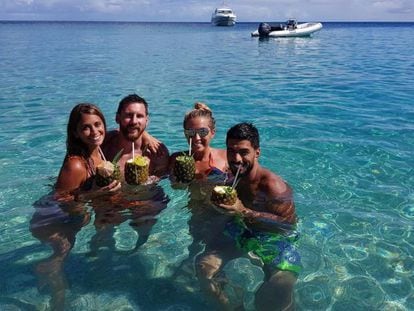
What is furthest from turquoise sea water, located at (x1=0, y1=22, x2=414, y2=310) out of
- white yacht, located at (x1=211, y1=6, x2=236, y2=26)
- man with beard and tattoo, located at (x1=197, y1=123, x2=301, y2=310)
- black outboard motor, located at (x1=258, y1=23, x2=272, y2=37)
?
white yacht, located at (x1=211, y1=6, x2=236, y2=26)

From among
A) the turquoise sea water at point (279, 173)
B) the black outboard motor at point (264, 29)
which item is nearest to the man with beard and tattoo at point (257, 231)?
the turquoise sea water at point (279, 173)

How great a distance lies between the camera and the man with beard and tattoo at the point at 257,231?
3715 millimetres

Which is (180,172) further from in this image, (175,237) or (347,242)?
(347,242)

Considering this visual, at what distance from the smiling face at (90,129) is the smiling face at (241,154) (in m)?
1.39

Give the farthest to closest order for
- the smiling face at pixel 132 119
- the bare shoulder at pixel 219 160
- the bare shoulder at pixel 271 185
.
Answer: the bare shoulder at pixel 219 160, the smiling face at pixel 132 119, the bare shoulder at pixel 271 185

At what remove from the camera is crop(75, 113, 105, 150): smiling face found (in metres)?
4.11

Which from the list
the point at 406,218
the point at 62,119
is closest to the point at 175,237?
the point at 406,218

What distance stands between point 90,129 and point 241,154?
158 centimetres

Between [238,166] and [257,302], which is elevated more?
[238,166]

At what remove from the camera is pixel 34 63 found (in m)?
23.6

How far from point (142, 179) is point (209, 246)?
99cm

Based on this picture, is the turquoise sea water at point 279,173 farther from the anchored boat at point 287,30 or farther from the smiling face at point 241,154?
the anchored boat at point 287,30

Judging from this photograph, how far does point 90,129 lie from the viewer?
4152 mm

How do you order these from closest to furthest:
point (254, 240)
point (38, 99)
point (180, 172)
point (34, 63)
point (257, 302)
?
point (257, 302) < point (254, 240) < point (180, 172) < point (38, 99) < point (34, 63)
